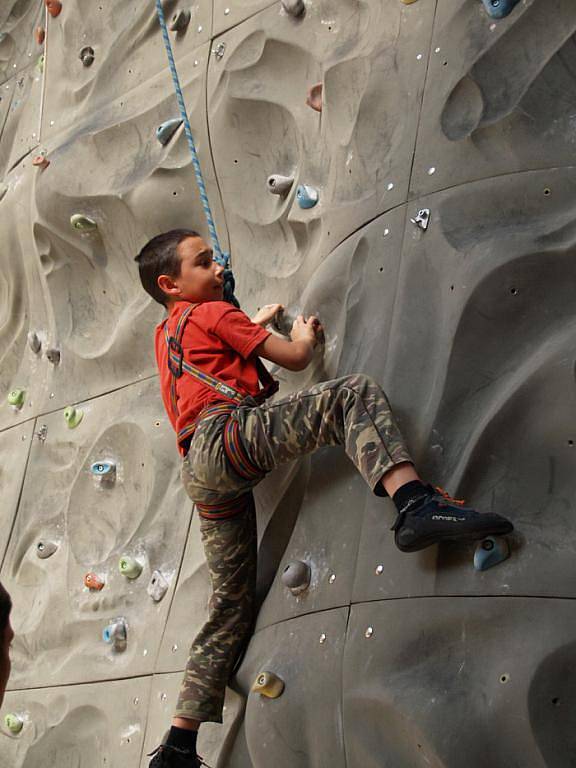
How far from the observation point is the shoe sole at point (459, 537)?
196 centimetres

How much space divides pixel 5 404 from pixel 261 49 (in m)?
1.70

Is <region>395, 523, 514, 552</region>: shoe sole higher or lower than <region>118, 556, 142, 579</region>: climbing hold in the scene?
higher

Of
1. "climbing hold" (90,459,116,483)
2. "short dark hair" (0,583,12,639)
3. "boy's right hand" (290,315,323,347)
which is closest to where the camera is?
"short dark hair" (0,583,12,639)

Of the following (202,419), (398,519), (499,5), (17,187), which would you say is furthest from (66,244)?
(398,519)

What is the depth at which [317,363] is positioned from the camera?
2650mm

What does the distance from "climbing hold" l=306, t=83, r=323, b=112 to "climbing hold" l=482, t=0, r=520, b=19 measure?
1.97 ft

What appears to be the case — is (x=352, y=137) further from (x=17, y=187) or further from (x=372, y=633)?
(x=17, y=187)

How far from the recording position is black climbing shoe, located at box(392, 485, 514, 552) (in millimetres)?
1959

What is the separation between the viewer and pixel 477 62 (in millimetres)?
2459

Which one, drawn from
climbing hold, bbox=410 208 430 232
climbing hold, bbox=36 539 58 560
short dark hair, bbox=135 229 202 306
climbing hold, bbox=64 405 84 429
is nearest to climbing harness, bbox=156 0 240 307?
short dark hair, bbox=135 229 202 306

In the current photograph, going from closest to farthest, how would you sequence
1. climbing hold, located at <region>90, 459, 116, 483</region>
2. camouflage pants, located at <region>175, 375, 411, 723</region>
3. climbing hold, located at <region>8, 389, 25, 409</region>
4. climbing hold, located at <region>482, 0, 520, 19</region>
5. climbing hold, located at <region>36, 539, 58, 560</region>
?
camouflage pants, located at <region>175, 375, 411, 723</region>
climbing hold, located at <region>482, 0, 520, 19</region>
climbing hold, located at <region>90, 459, 116, 483</region>
climbing hold, located at <region>36, 539, 58, 560</region>
climbing hold, located at <region>8, 389, 25, 409</region>

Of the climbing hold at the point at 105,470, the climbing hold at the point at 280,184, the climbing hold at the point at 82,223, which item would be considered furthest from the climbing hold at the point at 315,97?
the climbing hold at the point at 105,470

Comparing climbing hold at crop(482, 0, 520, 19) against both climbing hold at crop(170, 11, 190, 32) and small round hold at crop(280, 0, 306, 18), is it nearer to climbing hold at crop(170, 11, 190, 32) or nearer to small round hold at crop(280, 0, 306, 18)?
small round hold at crop(280, 0, 306, 18)

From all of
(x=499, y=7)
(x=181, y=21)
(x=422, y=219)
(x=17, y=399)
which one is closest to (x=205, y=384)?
(x=422, y=219)
